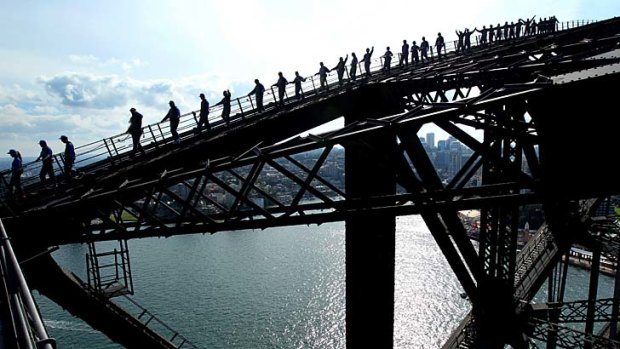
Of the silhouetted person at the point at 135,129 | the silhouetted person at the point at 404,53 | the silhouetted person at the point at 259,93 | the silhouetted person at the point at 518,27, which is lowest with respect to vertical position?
the silhouetted person at the point at 135,129

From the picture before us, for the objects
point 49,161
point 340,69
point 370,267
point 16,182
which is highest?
point 340,69

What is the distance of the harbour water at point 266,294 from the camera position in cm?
4038

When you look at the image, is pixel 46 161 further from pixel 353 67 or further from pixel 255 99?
pixel 353 67

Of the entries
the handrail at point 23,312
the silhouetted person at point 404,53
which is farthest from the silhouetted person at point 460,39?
the handrail at point 23,312

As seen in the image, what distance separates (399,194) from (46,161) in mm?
10015

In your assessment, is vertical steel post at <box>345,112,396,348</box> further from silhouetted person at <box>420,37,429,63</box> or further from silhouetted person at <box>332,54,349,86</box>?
silhouetted person at <box>420,37,429,63</box>

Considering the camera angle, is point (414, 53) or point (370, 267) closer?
point (370, 267)

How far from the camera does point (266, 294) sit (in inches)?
1957

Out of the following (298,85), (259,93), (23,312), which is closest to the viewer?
(23,312)

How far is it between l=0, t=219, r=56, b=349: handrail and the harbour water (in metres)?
37.3

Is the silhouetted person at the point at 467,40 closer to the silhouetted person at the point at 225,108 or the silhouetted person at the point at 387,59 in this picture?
the silhouetted person at the point at 387,59

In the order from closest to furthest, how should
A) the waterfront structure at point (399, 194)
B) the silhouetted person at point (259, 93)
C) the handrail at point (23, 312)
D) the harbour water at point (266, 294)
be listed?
the handrail at point (23, 312) < the waterfront structure at point (399, 194) < the silhouetted person at point (259, 93) < the harbour water at point (266, 294)

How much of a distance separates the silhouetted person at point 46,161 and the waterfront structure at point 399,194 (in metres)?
0.56

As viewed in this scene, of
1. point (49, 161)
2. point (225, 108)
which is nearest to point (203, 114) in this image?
point (225, 108)
